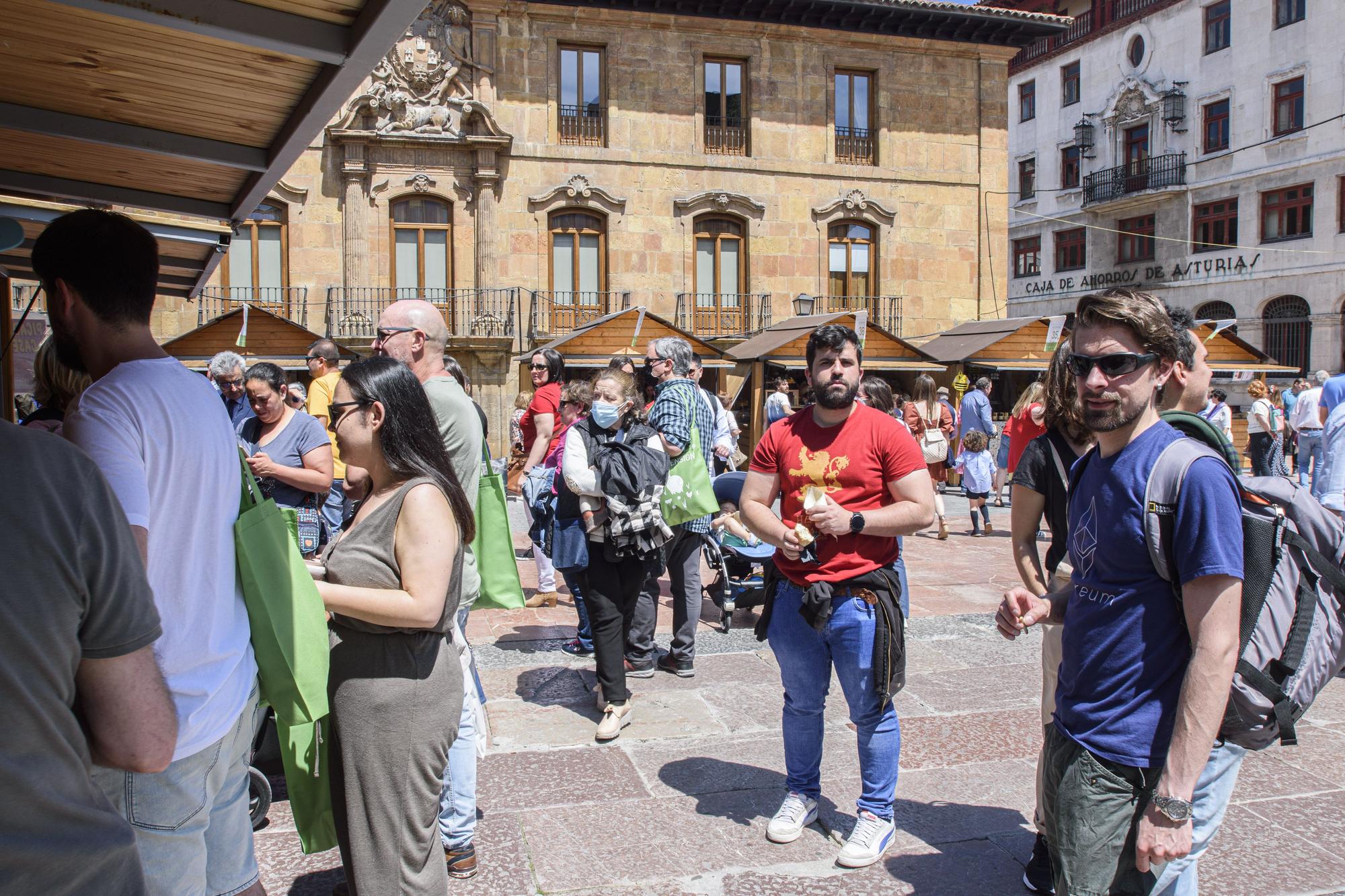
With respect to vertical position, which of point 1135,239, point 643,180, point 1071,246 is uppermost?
point 1071,246

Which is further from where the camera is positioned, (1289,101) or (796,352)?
(1289,101)

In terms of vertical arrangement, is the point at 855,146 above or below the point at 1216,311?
above

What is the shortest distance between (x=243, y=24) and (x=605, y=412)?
8.52 ft

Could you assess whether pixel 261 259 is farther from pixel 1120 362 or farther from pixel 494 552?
pixel 1120 362

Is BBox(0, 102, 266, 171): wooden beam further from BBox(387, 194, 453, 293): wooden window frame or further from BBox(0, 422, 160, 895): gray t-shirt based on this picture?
BBox(387, 194, 453, 293): wooden window frame

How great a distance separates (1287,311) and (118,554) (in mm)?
35300

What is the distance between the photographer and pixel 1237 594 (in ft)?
6.66

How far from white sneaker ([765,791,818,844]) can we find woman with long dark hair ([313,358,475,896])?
134 cm

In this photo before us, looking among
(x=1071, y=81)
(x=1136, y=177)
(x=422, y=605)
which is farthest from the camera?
(x=1071, y=81)

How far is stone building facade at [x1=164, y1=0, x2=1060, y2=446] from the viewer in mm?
20031

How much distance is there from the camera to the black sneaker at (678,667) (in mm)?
5520

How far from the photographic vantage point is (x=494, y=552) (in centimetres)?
357

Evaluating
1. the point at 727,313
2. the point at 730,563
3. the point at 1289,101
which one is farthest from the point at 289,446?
the point at 1289,101

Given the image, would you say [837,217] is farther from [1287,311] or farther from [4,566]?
[4,566]
